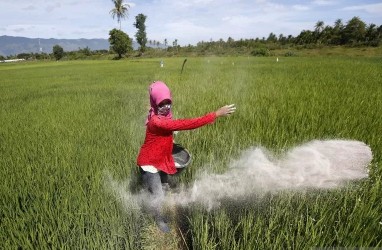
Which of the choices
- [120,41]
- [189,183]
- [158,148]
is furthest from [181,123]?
[120,41]

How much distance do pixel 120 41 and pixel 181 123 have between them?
51293 mm

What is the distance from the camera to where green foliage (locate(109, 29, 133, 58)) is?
164 ft

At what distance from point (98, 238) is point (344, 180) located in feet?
5.81

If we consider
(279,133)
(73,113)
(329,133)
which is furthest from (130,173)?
(73,113)

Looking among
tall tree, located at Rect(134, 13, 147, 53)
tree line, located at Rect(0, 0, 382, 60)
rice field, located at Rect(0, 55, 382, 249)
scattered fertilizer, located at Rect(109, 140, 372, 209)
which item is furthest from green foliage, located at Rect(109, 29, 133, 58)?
scattered fertilizer, located at Rect(109, 140, 372, 209)

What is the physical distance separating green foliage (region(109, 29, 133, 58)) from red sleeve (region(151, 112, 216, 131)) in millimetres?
50781

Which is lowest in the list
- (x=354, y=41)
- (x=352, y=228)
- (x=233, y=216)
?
(x=233, y=216)

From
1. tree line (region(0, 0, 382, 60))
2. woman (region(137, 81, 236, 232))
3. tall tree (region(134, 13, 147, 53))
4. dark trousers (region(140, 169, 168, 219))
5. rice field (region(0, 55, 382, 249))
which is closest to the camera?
rice field (region(0, 55, 382, 249))

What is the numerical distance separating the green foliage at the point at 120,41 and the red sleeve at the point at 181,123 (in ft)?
167

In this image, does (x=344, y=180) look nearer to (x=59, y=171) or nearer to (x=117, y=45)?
(x=59, y=171)

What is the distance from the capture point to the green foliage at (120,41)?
50062 mm

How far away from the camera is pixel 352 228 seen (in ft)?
5.64

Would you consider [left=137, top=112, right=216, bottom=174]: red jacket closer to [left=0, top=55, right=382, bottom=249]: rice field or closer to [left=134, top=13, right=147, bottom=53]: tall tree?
[left=0, top=55, right=382, bottom=249]: rice field

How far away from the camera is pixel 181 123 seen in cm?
196
